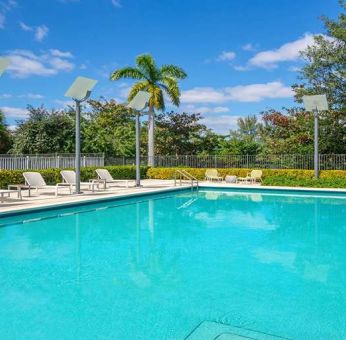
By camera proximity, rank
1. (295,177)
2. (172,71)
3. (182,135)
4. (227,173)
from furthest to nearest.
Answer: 1. (182,135)
2. (172,71)
3. (227,173)
4. (295,177)

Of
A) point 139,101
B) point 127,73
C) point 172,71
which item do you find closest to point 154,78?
point 172,71

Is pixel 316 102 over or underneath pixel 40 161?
over

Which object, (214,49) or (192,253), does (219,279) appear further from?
(214,49)

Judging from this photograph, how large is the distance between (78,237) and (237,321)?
17.5 feet

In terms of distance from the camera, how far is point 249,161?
80.8 ft

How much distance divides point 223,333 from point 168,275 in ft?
6.76

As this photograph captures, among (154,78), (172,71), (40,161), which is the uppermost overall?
(172,71)

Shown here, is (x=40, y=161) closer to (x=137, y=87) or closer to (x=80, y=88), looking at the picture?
(x=137, y=87)

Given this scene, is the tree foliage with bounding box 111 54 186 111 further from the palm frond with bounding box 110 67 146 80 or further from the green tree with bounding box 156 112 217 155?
the green tree with bounding box 156 112 217 155

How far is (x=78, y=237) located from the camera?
344 inches

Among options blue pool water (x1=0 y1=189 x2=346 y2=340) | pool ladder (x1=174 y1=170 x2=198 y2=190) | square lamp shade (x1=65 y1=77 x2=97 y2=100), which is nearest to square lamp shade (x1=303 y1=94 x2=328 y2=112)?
pool ladder (x1=174 y1=170 x2=198 y2=190)

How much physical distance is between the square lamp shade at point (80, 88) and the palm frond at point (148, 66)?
1247 centimetres

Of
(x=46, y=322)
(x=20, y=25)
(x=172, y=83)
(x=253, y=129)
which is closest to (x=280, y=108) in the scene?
(x=172, y=83)

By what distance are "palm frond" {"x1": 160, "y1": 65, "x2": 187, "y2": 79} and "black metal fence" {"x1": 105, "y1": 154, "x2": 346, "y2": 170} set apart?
5.59 metres
